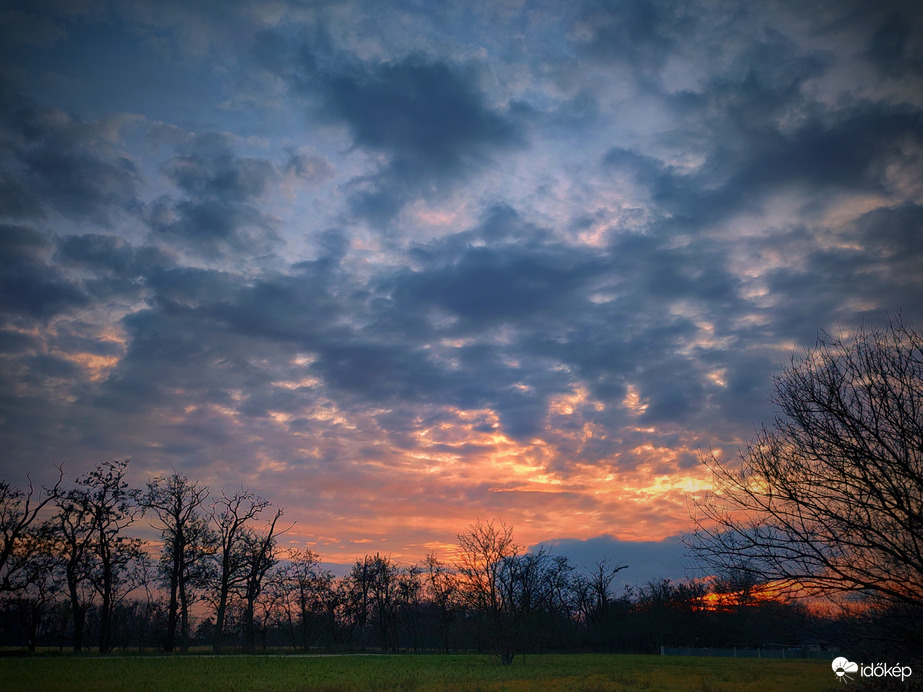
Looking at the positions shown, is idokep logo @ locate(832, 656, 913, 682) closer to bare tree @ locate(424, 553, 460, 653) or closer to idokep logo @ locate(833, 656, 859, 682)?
idokep logo @ locate(833, 656, 859, 682)

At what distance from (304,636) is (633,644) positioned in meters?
47.5

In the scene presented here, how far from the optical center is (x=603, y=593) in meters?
90.2

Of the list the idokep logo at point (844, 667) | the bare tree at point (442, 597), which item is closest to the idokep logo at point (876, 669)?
the idokep logo at point (844, 667)

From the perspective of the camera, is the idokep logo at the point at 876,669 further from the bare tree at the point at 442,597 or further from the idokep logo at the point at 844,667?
the bare tree at the point at 442,597

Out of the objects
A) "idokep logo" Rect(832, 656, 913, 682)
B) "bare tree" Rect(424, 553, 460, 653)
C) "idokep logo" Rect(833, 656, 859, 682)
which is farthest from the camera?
"bare tree" Rect(424, 553, 460, 653)

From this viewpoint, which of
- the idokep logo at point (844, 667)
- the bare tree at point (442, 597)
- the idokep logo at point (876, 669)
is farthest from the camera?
the bare tree at point (442, 597)

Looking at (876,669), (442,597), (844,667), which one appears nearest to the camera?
(876,669)

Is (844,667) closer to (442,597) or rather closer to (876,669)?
(876,669)

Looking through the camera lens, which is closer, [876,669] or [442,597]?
[876,669]

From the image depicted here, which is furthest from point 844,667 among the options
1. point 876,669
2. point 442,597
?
point 442,597

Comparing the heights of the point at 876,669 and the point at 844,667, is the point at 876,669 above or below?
above

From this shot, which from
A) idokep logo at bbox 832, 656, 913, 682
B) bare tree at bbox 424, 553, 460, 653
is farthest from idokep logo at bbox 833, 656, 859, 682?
bare tree at bbox 424, 553, 460, 653

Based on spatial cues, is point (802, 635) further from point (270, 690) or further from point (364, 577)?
point (364, 577)

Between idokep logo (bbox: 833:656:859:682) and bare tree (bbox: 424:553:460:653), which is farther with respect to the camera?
bare tree (bbox: 424:553:460:653)
